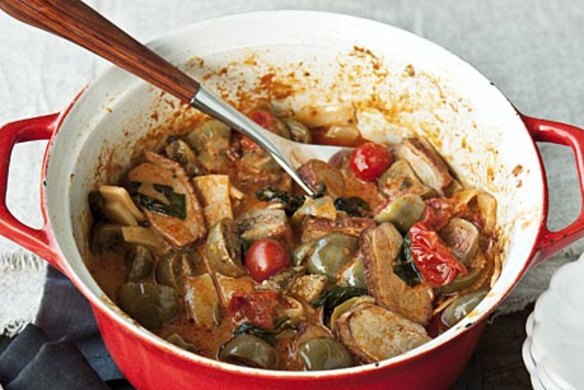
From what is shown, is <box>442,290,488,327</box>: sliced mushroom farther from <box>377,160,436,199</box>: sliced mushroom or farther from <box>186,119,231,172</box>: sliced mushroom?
<box>186,119,231,172</box>: sliced mushroom

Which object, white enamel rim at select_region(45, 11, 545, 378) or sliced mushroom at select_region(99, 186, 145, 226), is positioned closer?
white enamel rim at select_region(45, 11, 545, 378)

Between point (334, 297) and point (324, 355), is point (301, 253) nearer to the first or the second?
point (334, 297)

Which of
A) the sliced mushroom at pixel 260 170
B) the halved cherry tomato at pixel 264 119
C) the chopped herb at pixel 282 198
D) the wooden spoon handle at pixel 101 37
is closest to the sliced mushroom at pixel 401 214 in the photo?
the chopped herb at pixel 282 198

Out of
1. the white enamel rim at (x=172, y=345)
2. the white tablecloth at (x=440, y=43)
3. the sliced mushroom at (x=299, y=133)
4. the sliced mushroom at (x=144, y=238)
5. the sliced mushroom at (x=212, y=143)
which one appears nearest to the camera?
the white enamel rim at (x=172, y=345)

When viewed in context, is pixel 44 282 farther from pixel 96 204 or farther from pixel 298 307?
pixel 298 307

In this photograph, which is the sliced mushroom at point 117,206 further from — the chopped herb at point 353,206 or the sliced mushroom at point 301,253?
the chopped herb at point 353,206

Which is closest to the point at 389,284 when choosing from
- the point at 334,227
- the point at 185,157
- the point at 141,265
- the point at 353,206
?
the point at 334,227

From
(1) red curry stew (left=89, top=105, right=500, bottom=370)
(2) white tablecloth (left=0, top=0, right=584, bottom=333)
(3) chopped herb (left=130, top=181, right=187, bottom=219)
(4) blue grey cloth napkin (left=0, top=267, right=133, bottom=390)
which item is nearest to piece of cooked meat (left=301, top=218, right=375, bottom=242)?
(1) red curry stew (left=89, top=105, right=500, bottom=370)
